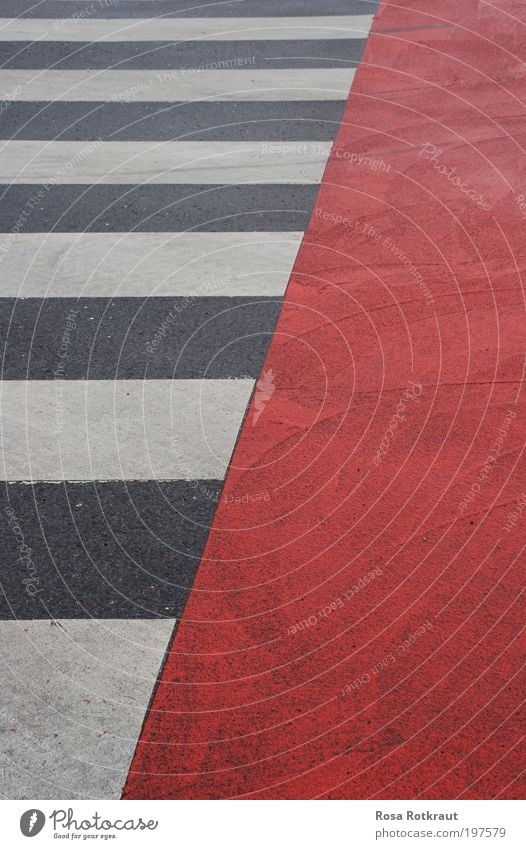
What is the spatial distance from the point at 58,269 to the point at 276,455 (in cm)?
247

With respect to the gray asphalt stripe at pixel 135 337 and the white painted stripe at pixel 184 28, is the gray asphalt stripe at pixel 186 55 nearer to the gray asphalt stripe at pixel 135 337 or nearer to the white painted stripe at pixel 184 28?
the white painted stripe at pixel 184 28

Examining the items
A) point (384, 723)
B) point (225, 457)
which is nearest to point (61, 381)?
point (225, 457)

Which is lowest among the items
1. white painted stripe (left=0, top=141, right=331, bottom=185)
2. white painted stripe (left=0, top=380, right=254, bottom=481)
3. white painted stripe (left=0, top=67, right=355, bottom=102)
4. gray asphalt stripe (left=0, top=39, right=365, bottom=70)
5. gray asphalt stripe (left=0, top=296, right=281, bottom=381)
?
white painted stripe (left=0, top=380, right=254, bottom=481)

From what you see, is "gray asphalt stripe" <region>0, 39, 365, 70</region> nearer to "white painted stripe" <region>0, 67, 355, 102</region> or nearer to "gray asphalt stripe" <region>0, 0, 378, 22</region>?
"white painted stripe" <region>0, 67, 355, 102</region>

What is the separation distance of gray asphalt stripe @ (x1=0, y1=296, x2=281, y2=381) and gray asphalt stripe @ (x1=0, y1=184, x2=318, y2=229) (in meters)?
1.03

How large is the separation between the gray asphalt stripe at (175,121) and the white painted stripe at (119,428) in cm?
354

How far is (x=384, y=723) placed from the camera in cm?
372

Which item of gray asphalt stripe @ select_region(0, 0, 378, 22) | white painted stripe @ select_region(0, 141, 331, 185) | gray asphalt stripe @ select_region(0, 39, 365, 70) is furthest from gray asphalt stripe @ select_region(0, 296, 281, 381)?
gray asphalt stripe @ select_region(0, 0, 378, 22)

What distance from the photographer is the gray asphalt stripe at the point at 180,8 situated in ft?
36.4

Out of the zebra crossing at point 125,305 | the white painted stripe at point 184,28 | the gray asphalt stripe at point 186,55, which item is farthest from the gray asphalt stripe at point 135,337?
the white painted stripe at point 184,28

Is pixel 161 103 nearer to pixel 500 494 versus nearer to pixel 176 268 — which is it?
pixel 176 268

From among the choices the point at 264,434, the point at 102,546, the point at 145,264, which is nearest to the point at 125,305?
the point at 145,264

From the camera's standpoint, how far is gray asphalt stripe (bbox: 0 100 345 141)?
27.7ft

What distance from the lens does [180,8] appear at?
37.3 feet
